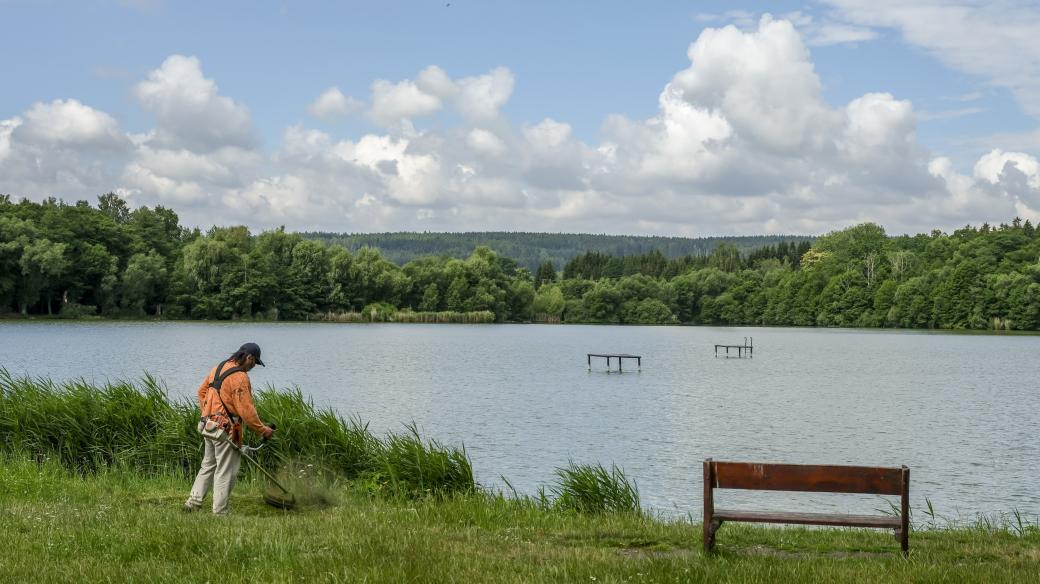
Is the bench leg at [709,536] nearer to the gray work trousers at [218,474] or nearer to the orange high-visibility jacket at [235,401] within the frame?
the orange high-visibility jacket at [235,401]

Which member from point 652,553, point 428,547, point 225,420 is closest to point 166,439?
point 225,420

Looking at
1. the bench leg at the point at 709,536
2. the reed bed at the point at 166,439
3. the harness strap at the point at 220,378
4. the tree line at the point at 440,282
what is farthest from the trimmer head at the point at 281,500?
the tree line at the point at 440,282

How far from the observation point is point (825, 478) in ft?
28.9

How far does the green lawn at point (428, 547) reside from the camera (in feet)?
26.0

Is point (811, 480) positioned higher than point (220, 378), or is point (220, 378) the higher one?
point (220, 378)

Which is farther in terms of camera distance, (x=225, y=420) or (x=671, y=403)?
(x=671, y=403)

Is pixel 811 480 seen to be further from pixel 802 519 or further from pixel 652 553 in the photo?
pixel 652 553

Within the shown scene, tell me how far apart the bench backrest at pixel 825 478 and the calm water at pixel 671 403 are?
9227 mm

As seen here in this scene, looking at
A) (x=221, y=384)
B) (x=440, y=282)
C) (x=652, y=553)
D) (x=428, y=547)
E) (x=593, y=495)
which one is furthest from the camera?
(x=440, y=282)

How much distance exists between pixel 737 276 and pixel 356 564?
591 feet

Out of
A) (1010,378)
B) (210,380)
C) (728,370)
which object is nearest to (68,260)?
(728,370)

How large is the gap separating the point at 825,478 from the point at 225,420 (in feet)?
23.0

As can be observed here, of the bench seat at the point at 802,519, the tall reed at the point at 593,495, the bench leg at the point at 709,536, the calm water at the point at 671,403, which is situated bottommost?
the calm water at the point at 671,403

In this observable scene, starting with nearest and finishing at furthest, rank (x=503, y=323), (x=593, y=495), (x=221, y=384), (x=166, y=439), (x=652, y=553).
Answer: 1. (x=652, y=553)
2. (x=221, y=384)
3. (x=593, y=495)
4. (x=166, y=439)
5. (x=503, y=323)
